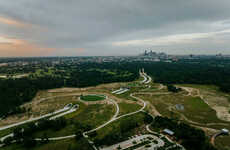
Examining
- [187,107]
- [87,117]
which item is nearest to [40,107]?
[87,117]

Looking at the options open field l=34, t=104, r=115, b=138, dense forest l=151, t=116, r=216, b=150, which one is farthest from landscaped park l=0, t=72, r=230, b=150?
dense forest l=151, t=116, r=216, b=150

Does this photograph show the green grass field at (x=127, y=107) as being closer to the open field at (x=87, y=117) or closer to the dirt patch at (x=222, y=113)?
the open field at (x=87, y=117)

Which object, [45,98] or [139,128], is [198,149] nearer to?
[139,128]

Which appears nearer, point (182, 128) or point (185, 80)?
point (182, 128)

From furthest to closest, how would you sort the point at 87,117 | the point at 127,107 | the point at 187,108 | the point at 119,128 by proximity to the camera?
the point at 127,107 < the point at 187,108 < the point at 87,117 < the point at 119,128

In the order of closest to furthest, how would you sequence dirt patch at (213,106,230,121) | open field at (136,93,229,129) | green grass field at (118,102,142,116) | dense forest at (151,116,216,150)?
dense forest at (151,116,216,150)
open field at (136,93,229,129)
dirt patch at (213,106,230,121)
green grass field at (118,102,142,116)

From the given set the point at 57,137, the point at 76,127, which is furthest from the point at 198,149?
the point at 57,137

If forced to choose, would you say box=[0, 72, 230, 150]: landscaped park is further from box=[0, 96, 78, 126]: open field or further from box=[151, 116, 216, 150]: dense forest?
box=[151, 116, 216, 150]: dense forest

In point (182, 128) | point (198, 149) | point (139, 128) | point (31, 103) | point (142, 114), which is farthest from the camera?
point (31, 103)

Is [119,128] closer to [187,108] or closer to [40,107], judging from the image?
[187,108]

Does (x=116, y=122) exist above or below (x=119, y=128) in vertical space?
below

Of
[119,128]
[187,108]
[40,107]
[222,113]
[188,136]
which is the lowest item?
[222,113]
